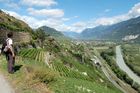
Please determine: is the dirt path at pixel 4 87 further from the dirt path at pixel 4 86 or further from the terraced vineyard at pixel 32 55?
the terraced vineyard at pixel 32 55

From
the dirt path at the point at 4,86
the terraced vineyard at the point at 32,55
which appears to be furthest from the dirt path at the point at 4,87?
the terraced vineyard at the point at 32,55

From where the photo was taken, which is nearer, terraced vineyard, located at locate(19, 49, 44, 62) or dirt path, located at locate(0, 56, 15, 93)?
dirt path, located at locate(0, 56, 15, 93)

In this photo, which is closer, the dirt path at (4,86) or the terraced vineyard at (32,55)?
the dirt path at (4,86)

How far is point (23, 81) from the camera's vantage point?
16.6 metres

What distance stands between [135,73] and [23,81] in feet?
561

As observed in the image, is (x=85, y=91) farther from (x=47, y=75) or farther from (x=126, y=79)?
(x=126, y=79)

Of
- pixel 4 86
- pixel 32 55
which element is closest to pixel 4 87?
pixel 4 86

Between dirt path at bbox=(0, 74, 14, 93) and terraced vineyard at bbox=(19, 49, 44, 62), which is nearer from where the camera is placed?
dirt path at bbox=(0, 74, 14, 93)

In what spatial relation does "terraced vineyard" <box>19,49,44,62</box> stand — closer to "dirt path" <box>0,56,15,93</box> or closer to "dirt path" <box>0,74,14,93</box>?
"dirt path" <box>0,56,15,93</box>

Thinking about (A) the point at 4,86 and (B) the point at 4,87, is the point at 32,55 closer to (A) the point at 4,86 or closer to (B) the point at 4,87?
(A) the point at 4,86

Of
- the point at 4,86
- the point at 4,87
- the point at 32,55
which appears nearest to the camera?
the point at 4,87

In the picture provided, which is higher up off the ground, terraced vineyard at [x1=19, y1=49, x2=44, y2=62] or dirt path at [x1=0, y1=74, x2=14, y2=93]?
dirt path at [x1=0, y1=74, x2=14, y2=93]

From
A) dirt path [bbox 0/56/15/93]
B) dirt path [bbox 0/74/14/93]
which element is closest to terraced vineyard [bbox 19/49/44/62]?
dirt path [bbox 0/56/15/93]

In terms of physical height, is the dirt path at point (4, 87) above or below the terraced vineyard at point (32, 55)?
above
